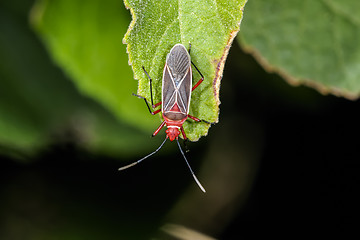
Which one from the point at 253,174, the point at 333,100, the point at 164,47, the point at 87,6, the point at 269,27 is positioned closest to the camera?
the point at 164,47

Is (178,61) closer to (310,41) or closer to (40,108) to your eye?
(310,41)

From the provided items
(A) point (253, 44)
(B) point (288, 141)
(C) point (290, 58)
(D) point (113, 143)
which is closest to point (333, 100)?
(B) point (288, 141)

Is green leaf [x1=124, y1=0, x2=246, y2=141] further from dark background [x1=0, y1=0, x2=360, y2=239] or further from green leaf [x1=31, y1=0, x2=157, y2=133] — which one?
dark background [x1=0, y1=0, x2=360, y2=239]

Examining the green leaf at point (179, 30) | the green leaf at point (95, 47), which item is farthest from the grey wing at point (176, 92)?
the green leaf at point (95, 47)

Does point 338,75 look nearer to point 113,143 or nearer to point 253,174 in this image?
point 253,174

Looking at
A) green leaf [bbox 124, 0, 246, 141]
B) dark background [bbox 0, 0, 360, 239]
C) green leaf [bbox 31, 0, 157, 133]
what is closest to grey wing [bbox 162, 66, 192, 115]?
green leaf [bbox 124, 0, 246, 141]

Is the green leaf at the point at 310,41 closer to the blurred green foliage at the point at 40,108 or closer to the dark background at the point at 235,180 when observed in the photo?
the dark background at the point at 235,180
